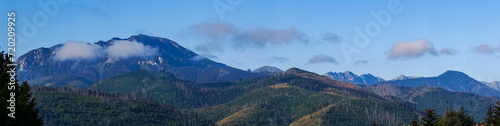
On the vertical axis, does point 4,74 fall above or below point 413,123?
above

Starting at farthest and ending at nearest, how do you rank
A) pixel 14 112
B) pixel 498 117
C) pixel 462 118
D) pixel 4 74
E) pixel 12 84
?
pixel 462 118, pixel 498 117, pixel 4 74, pixel 12 84, pixel 14 112

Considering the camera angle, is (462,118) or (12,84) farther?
(462,118)

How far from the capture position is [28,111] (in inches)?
3120

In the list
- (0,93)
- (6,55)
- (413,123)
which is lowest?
(413,123)

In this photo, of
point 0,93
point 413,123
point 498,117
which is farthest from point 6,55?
point 498,117

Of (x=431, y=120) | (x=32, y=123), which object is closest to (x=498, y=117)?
(x=431, y=120)

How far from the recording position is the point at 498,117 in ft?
411

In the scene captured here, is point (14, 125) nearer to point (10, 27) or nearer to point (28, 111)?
point (28, 111)

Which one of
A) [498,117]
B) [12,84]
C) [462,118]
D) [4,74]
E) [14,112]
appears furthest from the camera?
[462,118]

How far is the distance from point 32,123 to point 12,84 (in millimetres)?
7612

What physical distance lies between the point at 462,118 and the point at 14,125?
395 ft

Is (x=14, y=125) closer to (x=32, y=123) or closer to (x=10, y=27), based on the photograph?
(x=32, y=123)

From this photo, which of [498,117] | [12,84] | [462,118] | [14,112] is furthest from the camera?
[462,118]

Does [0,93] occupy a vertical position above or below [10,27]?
below
